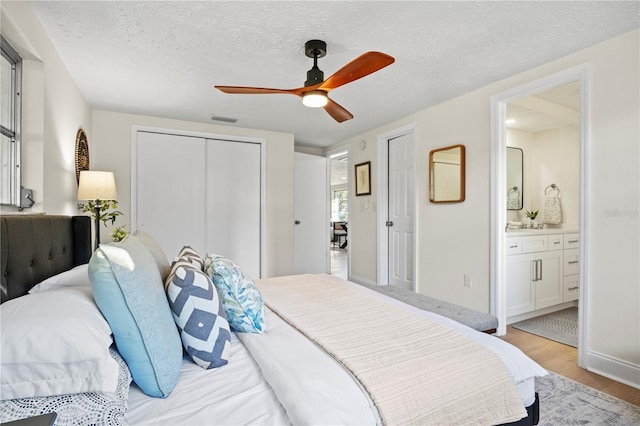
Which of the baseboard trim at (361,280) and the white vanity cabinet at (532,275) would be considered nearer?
the white vanity cabinet at (532,275)

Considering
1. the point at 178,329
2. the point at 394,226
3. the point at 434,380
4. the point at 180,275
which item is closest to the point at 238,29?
the point at 180,275

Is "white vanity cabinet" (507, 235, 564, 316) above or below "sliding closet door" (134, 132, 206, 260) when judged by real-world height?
below

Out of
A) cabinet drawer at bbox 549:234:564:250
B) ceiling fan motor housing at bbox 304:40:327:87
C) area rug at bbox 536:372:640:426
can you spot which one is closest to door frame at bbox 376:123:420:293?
cabinet drawer at bbox 549:234:564:250

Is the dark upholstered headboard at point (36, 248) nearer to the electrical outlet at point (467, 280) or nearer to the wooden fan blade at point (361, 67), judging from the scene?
the wooden fan blade at point (361, 67)

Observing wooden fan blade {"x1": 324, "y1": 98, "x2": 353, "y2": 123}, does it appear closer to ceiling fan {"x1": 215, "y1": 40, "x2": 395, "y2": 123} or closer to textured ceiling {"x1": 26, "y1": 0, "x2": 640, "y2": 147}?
ceiling fan {"x1": 215, "y1": 40, "x2": 395, "y2": 123}

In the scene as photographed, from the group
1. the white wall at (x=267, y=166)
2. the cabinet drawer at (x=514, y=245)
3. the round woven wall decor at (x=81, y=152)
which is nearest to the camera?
the round woven wall decor at (x=81, y=152)

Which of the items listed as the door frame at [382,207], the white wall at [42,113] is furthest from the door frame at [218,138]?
the door frame at [382,207]

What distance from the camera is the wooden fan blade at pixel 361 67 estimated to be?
168 cm

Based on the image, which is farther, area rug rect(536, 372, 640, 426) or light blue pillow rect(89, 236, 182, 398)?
area rug rect(536, 372, 640, 426)

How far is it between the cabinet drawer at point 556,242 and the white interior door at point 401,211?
1.45 meters

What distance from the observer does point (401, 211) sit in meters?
4.27

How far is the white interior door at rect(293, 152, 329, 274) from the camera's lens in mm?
5426

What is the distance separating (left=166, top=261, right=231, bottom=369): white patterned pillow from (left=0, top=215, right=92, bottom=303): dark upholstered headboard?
1.96ft

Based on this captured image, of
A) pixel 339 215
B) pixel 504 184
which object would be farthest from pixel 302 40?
pixel 339 215
